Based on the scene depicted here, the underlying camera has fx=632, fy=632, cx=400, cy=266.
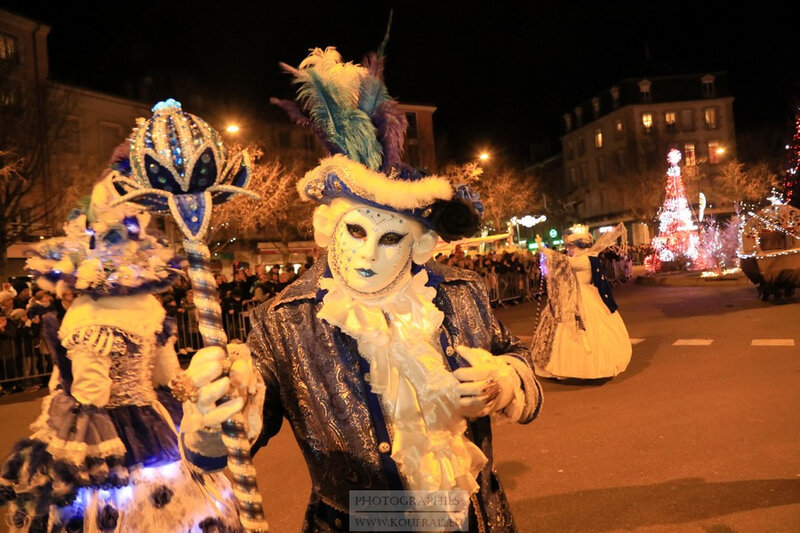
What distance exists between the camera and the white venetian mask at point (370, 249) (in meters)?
2.37

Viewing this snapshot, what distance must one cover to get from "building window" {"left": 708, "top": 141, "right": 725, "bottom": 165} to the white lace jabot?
186ft

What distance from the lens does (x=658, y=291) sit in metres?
21.6

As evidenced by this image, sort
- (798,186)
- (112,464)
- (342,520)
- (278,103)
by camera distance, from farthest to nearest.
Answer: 1. (798,186)
2. (112,464)
3. (278,103)
4. (342,520)

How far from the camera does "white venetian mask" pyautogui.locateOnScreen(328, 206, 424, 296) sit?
2.37 m

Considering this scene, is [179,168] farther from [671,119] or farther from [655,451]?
[671,119]

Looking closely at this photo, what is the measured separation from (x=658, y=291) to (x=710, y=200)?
111 ft

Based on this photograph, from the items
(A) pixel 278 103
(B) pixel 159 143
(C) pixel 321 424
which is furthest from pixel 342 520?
(A) pixel 278 103

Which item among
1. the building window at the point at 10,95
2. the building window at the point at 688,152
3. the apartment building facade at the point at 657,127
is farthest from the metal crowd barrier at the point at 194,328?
the building window at the point at 688,152

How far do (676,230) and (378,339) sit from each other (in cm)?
2823

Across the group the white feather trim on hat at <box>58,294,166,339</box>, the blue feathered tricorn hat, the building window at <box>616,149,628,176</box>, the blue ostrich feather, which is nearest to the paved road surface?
the white feather trim on hat at <box>58,294,166,339</box>

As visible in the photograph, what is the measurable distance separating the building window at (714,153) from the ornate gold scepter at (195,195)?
5748cm

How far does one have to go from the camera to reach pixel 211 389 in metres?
1.69

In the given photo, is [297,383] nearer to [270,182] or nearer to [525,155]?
[270,182]

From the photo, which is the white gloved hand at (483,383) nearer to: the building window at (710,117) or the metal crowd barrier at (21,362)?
the metal crowd barrier at (21,362)
